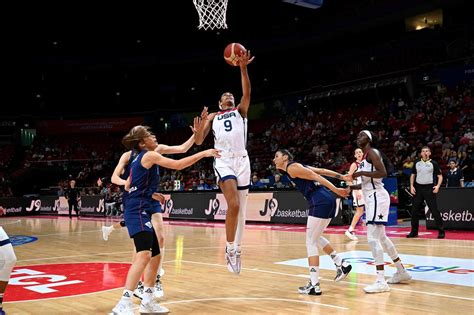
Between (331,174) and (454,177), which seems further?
(454,177)

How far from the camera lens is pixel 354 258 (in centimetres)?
897

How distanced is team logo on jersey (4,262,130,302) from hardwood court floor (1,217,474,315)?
0.15 meters

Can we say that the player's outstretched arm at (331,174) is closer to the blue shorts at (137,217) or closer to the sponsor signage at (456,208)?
the blue shorts at (137,217)

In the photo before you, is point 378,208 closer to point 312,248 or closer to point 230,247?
point 312,248

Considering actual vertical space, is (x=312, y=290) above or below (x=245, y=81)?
below

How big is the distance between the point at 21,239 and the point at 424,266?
1108cm

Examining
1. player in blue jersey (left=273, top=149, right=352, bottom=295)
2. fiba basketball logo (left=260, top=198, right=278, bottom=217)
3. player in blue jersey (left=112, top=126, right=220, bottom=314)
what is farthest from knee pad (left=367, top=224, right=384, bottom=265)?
fiba basketball logo (left=260, top=198, right=278, bottom=217)

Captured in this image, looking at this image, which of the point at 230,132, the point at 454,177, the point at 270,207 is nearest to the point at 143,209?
the point at 230,132

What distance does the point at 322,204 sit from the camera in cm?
643

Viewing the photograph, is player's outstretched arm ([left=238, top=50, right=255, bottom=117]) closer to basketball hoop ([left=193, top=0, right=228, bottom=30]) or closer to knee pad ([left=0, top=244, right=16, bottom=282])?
knee pad ([left=0, top=244, right=16, bottom=282])

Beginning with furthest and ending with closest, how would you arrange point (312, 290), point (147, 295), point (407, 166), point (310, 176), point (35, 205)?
point (35, 205) → point (407, 166) → point (310, 176) → point (312, 290) → point (147, 295)

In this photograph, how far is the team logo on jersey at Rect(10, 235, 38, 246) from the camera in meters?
13.3

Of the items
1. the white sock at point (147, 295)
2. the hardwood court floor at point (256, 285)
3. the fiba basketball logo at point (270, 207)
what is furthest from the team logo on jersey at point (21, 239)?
the white sock at point (147, 295)

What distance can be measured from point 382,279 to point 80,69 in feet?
114
